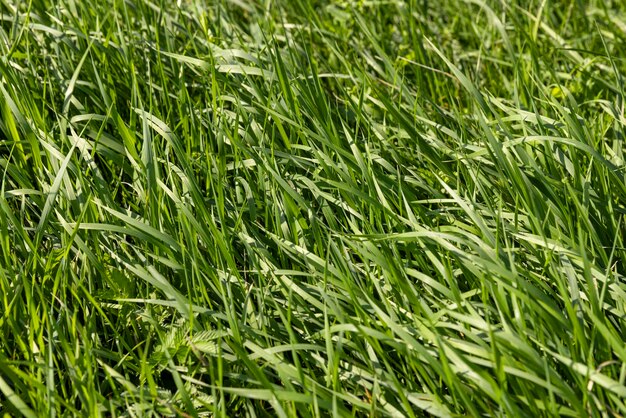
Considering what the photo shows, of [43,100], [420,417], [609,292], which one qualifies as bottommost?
[420,417]

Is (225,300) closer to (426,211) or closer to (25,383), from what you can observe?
(25,383)

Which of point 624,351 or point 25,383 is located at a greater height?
point 624,351

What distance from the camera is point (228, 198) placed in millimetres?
2443

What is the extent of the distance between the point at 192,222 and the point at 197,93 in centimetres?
102

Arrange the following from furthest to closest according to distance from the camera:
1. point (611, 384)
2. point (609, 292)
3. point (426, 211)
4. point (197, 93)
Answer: point (197, 93), point (426, 211), point (609, 292), point (611, 384)

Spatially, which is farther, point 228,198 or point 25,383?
point 228,198

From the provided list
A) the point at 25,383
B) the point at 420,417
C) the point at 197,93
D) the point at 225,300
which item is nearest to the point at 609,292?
the point at 420,417

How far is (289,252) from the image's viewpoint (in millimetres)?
2213

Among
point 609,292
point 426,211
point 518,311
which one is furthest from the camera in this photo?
point 426,211

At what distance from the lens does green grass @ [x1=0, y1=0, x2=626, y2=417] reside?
1806mm

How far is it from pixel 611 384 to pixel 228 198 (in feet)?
3.91

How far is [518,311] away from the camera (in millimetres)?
1835

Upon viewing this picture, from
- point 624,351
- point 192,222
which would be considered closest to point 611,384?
point 624,351

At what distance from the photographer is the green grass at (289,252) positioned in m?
1.81
